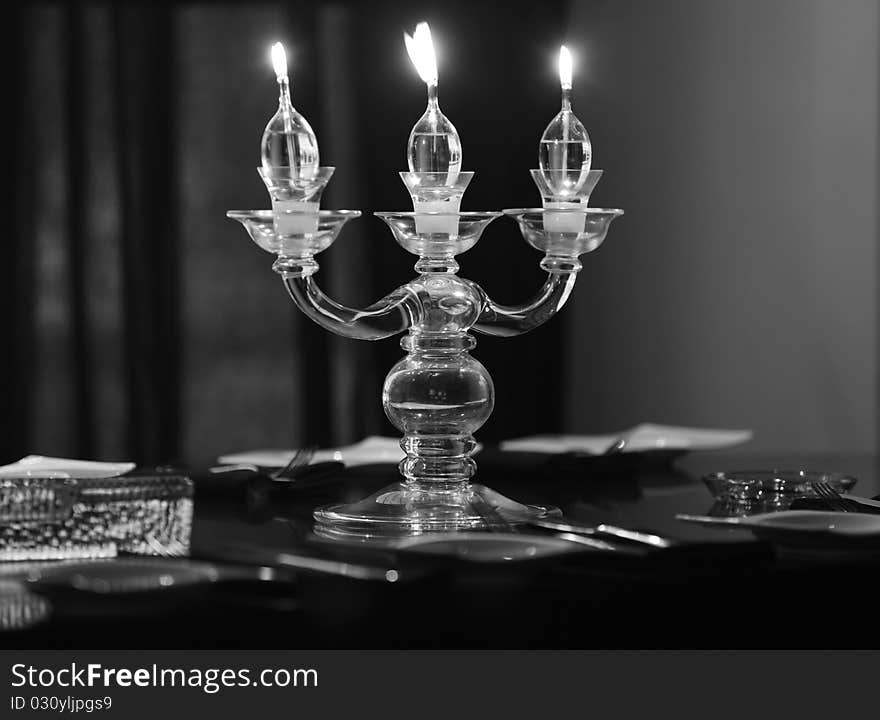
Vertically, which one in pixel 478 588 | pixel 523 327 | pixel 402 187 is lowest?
pixel 478 588

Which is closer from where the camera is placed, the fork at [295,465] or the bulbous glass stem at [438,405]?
the bulbous glass stem at [438,405]

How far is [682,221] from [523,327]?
5.80 ft

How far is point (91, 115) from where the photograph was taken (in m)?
3.02

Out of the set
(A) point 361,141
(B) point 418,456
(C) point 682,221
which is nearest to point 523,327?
(B) point 418,456

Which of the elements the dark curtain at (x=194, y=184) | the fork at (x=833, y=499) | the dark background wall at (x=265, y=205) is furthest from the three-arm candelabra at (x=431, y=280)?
the dark curtain at (x=194, y=184)

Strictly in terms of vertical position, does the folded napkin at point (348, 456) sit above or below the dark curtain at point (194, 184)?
below

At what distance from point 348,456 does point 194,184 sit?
184cm

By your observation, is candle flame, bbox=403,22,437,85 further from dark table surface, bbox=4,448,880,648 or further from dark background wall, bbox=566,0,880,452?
dark background wall, bbox=566,0,880,452

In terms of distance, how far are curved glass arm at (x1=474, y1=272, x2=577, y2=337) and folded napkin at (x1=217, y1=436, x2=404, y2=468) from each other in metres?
0.27

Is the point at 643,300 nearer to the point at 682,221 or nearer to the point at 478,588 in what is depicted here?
the point at 682,221

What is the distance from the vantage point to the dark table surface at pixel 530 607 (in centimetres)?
75

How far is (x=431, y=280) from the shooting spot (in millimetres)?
1042

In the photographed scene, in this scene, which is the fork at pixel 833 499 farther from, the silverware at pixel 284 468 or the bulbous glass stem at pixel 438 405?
the silverware at pixel 284 468

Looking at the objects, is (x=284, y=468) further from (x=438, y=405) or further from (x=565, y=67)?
(x=565, y=67)
